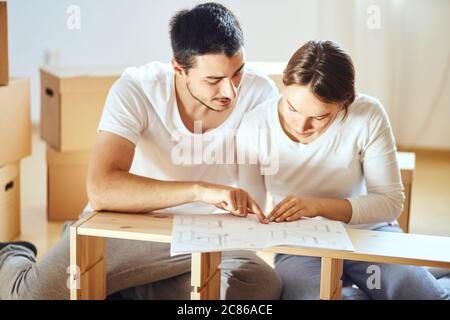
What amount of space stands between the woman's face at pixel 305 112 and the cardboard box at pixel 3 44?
1.07 meters

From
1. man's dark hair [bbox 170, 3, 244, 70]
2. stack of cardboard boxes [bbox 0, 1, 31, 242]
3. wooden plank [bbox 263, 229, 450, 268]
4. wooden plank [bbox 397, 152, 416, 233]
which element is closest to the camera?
wooden plank [bbox 263, 229, 450, 268]

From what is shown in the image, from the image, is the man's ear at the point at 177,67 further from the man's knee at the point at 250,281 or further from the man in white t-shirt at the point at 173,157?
the man's knee at the point at 250,281

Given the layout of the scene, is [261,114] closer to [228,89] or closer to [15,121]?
[228,89]

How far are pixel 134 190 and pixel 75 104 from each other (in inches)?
49.4

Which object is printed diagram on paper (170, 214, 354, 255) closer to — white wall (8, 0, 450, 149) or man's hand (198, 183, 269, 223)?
man's hand (198, 183, 269, 223)

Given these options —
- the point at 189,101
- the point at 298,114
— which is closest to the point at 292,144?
the point at 298,114

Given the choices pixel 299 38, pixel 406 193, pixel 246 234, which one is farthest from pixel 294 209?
pixel 299 38

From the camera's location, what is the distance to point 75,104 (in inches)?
109

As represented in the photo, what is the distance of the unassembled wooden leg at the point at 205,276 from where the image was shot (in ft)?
4.85

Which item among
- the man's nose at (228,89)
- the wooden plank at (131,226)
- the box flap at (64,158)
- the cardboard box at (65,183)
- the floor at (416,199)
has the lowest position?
the floor at (416,199)

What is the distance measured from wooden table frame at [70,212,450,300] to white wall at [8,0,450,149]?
202 cm

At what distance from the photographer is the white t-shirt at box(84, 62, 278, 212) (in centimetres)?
170

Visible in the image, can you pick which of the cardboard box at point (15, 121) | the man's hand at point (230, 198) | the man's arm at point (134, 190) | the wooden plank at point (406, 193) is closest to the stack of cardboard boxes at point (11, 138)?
the cardboard box at point (15, 121)

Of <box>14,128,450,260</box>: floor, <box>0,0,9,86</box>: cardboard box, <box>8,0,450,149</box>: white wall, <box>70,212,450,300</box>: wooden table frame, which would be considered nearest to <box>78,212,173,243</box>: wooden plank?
<box>70,212,450,300</box>: wooden table frame
